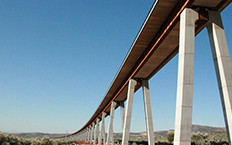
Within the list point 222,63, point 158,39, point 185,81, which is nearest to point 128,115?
point 158,39

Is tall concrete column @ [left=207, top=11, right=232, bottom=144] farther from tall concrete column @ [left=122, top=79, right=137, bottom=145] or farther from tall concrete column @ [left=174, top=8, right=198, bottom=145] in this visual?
tall concrete column @ [left=122, top=79, right=137, bottom=145]

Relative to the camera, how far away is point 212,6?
12.6 meters

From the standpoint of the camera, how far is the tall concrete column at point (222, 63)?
10969 mm

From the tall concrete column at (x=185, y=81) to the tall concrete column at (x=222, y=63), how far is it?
1.14 metres

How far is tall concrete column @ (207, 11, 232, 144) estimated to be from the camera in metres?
11.0

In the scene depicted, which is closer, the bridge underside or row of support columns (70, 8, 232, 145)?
row of support columns (70, 8, 232, 145)

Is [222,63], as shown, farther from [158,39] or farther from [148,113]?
[148,113]

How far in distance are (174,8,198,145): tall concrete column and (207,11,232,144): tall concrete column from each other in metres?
1.14

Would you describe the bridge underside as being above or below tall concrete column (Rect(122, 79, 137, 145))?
above

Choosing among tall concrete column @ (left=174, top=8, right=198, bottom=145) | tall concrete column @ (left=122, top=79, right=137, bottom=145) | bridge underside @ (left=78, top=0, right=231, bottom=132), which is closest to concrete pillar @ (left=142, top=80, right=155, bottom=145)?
bridge underside @ (left=78, top=0, right=231, bottom=132)

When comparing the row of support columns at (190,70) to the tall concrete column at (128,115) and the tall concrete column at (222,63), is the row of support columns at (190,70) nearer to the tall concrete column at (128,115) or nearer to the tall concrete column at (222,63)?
the tall concrete column at (222,63)

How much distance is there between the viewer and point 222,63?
1144cm

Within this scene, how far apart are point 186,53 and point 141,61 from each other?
411 inches

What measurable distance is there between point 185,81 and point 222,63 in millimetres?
2105
